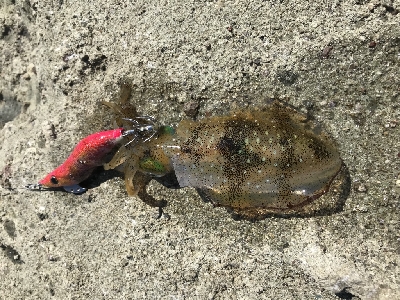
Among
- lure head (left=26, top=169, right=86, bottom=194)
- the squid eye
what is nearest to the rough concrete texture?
lure head (left=26, top=169, right=86, bottom=194)

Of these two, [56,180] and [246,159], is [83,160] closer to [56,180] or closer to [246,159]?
[56,180]

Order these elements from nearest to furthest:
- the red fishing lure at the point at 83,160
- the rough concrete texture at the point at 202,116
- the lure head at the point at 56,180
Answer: the rough concrete texture at the point at 202,116 < the red fishing lure at the point at 83,160 < the lure head at the point at 56,180

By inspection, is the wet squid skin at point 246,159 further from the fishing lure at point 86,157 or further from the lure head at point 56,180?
the lure head at point 56,180

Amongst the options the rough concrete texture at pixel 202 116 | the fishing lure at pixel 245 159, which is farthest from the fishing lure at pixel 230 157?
the rough concrete texture at pixel 202 116

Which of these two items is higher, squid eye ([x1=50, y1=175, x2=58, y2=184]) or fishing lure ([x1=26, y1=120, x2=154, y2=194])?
fishing lure ([x1=26, y1=120, x2=154, y2=194])

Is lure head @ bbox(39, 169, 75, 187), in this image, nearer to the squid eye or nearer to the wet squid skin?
the squid eye

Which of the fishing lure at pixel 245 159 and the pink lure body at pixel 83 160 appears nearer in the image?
the fishing lure at pixel 245 159
